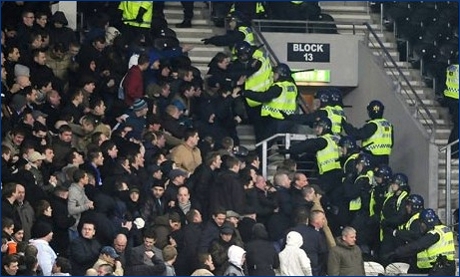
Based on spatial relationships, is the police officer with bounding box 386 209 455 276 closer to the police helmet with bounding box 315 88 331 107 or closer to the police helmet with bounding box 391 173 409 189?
the police helmet with bounding box 391 173 409 189

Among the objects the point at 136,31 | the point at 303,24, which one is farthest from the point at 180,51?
the point at 303,24

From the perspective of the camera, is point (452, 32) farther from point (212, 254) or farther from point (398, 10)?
point (212, 254)

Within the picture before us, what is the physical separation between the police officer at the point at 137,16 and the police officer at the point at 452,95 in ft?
14.3

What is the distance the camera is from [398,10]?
32.9 m

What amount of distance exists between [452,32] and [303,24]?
2.21 metres

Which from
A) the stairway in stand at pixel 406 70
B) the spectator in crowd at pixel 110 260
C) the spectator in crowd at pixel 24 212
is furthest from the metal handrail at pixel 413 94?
the spectator in crowd at pixel 24 212

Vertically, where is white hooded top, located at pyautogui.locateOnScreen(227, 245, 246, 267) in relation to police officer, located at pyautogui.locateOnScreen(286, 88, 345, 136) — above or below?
below

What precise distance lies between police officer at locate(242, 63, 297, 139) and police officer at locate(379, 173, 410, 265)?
6.48 feet

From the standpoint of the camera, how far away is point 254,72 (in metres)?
30.0

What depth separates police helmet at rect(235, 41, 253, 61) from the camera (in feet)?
98.1

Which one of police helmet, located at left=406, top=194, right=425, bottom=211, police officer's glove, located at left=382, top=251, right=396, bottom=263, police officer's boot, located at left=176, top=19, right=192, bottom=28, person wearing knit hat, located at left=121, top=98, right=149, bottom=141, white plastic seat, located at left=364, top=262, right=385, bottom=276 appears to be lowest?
police officer's glove, located at left=382, top=251, right=396, bottom=263

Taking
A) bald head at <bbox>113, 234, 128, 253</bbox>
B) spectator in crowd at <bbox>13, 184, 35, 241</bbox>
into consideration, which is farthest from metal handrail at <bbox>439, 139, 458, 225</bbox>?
spectator in crowd at <bbox>13, 184, 35, 241</bbox>

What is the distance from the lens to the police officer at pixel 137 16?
30719mm

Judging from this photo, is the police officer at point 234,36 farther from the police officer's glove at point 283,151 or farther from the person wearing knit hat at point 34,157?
the person wearing knit hat at point 34,157
